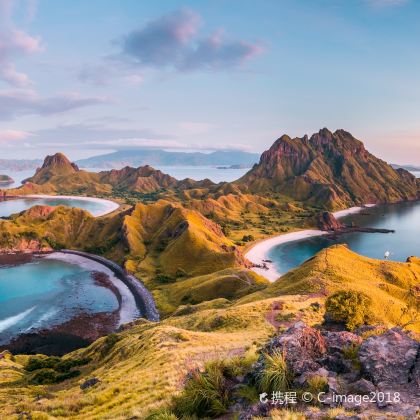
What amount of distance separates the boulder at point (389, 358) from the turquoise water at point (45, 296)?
374ft

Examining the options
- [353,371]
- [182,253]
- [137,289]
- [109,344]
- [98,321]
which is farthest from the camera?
[182,253]

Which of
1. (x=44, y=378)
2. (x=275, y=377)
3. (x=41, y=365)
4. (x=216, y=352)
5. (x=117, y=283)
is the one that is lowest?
(x=117, y=283)

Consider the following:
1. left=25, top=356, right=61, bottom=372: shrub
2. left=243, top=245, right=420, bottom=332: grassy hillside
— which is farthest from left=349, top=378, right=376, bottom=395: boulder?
left=25, top=356, right=61, bottom=372: shrub

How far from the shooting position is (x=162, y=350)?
4138 cm

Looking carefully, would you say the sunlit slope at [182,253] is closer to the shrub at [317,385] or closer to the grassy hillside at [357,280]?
the grassy hillside at [357,280]

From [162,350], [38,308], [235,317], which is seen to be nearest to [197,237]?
[38,308]

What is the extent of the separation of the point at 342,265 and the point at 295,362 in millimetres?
79470

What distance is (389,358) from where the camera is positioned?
18.9 meters

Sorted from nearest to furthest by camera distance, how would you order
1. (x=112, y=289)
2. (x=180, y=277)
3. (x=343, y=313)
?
(x=343, y=313) < (x=112, y=289) < (x=180, y=277)

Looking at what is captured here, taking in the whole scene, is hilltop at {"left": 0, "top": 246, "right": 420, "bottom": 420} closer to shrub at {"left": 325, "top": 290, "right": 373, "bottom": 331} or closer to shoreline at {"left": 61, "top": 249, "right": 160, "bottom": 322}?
shrub at {"left": 325, "top": 290, "right": 373, "bottom": 331}

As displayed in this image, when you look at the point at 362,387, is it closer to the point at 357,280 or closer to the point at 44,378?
the point at 44,378

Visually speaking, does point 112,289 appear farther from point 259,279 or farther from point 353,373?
point 353,373

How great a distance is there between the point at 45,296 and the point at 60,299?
27.5 ft

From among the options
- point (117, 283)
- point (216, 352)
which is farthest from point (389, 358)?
point (117, 283)
